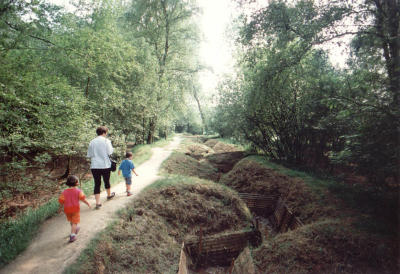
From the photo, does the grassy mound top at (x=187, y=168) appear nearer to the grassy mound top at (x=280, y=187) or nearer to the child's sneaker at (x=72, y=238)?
the grassy mound top at (x=280, y=187)

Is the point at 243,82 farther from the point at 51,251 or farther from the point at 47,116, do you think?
the point at 51,251

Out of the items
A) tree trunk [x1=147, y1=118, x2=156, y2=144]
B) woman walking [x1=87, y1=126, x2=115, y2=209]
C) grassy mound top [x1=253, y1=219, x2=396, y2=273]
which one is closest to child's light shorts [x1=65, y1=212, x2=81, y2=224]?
woman walking [x1=87, y1=126, x2=115, y2=209]

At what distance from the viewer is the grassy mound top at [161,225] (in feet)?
14.4

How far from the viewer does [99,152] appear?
5.11m

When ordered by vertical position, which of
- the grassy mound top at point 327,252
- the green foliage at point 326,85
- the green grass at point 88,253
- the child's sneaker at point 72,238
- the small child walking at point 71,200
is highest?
the green foliage at point 326,85

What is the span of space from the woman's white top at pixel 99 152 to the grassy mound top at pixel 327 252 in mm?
Result: 4996

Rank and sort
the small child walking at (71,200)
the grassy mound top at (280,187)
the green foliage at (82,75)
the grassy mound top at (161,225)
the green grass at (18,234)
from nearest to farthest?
the green grass at (18,234), the small child walking at (71,200), the grassy mound top at (161,225), the green foliage at (82,75), the grassy mound top at (280,187)

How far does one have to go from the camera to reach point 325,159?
11484mm

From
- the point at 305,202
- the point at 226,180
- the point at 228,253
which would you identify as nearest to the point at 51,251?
the point at 228,253

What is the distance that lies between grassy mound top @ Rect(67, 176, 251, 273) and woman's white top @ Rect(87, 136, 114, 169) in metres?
1.68

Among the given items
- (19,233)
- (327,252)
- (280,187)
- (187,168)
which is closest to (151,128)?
(187,168)

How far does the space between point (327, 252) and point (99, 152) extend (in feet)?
21.0

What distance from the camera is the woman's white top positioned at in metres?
5.06

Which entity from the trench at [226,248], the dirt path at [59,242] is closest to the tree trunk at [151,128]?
the dirt path at [59,242]
